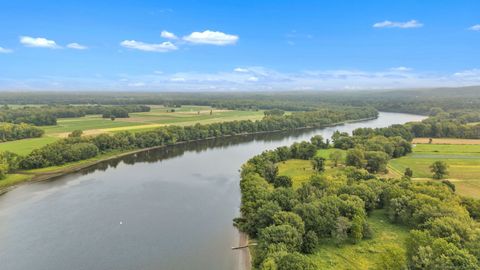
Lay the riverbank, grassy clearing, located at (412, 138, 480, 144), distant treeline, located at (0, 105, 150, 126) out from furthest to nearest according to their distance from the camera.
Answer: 1. distant treeline, located at (0, 105, 150, 126)
2. grassy clearing, located at (412, 138, 480, 144)
3. the riverbank

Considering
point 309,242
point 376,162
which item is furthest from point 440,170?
point 309,242

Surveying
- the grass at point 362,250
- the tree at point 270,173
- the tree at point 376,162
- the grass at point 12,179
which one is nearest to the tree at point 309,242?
the grass at point 362,250

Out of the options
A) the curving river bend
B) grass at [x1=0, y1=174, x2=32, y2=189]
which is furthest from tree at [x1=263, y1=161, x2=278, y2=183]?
grass at [x1=0, y1=174, x2=32, y2=189]

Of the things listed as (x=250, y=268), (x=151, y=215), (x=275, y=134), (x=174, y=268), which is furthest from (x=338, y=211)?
(x=275, y=134)

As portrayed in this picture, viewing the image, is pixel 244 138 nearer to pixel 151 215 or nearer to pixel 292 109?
pixel 151 215

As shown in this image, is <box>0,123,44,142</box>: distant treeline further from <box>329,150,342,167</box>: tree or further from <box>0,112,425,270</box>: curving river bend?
<box>329,150,342,167</box>: tree

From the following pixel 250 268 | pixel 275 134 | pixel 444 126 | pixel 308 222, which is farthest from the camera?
pixel 275 134

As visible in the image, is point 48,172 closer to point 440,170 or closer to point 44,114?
point 44,114
